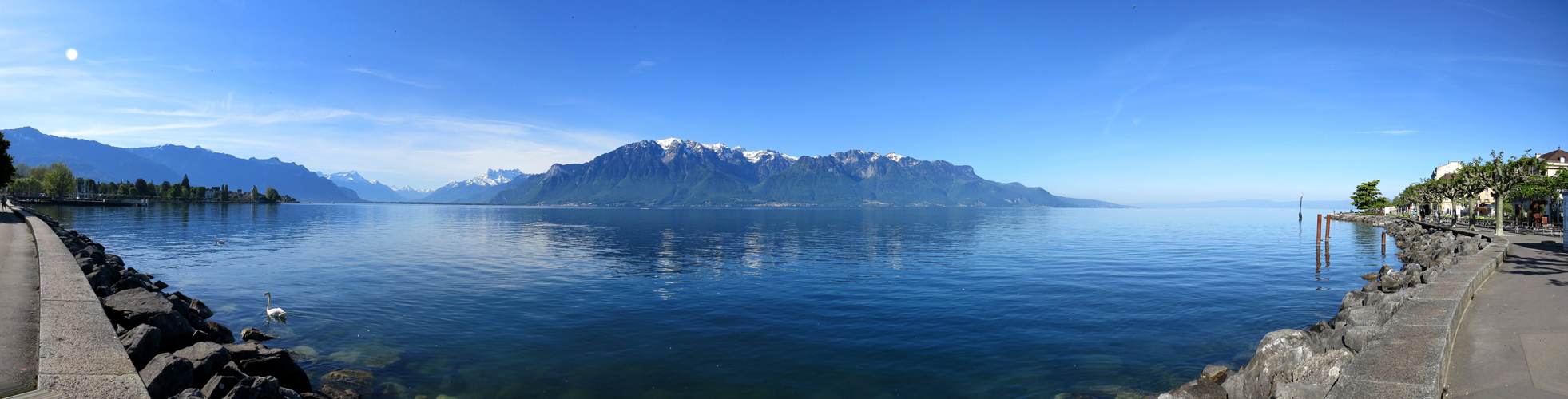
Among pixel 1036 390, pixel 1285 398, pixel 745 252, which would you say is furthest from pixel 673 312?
pixel 745 252

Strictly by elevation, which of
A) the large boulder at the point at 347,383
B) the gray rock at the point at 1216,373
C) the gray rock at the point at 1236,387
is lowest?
the large boulder at the point at 347,383

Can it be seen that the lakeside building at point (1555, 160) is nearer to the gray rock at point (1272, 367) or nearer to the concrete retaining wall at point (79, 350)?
the gray rock at point (1272, 367)

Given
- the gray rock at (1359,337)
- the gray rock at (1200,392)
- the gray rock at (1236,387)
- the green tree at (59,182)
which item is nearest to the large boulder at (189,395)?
the gray rock at (1200,392)

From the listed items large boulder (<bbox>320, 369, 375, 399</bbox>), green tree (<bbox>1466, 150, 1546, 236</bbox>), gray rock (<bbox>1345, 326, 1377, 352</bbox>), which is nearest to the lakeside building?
green tree (<bbox>1466, 150, 1546, 236</bbox>)

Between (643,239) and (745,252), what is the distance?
19090 millimetres

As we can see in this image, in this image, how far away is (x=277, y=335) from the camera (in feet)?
59.1

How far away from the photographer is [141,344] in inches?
382

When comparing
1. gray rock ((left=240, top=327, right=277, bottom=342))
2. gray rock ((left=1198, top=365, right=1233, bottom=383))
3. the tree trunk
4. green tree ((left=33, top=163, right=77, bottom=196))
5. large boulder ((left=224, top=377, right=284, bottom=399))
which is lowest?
gray rock ((left=240, top=327, right=277, bottom=342))

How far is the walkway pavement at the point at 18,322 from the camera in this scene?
7.59 m

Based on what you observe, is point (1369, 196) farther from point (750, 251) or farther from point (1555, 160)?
point (750, 251)

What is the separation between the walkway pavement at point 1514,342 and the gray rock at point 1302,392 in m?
1.77

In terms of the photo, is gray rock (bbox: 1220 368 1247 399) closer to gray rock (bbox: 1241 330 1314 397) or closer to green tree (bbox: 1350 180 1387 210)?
gray rock (bbox: 1241 330 1314 397)

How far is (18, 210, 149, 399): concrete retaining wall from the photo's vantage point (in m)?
7.23

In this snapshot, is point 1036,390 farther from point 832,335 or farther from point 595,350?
point 595,350
